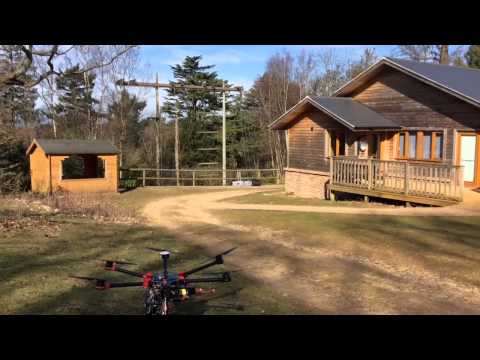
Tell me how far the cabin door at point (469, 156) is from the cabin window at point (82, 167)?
849 inches

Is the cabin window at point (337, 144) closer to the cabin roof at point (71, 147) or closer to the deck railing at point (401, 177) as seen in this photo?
the deck railing at point (401, 177)

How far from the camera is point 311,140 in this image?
942 inches

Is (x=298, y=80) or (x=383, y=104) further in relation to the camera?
(x=298, y=80)

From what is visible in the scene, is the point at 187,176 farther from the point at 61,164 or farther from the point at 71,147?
the point at 61,164

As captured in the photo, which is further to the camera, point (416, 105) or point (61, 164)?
point (61, 164)

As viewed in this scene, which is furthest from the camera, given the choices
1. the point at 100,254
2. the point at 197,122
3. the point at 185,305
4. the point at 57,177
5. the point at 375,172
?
the point at 197,122

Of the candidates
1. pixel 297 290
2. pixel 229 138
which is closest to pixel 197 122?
pixel 229 138

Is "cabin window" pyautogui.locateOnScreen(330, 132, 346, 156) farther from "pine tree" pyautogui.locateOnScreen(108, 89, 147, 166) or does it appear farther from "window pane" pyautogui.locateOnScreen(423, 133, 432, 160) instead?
"pine tree" pyautogui.locateOnScreen(108, 89, 147, 166)

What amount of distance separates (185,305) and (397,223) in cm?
889

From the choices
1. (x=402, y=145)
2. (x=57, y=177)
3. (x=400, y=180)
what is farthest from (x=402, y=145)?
(x=57, y=177)

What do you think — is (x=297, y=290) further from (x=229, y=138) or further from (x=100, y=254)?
(x=229, y=138)

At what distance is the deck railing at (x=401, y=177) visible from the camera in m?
15.9

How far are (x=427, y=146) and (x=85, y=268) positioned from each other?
626 inches

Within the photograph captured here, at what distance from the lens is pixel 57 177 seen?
2505cm
